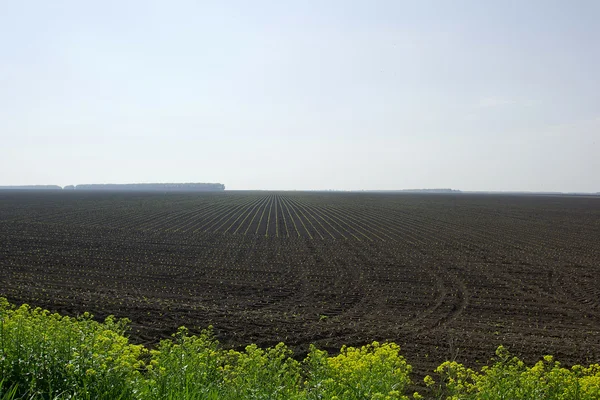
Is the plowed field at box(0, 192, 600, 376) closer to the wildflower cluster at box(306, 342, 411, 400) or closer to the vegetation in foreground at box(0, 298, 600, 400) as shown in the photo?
the wildflower cluster at box(306, 342, 411, 400)

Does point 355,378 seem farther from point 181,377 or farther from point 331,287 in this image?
point 331,287

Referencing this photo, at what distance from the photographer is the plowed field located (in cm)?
1157

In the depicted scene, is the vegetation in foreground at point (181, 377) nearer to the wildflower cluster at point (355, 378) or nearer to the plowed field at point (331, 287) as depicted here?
the wildflower cluster at point (355, 378)

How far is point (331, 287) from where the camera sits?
1675cm

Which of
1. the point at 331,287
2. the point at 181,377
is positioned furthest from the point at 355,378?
the point at 331,287

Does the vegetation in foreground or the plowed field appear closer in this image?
the vegetation in foreground

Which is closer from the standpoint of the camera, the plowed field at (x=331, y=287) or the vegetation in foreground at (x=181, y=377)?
the vegetation in foreground at (x=181, y=377)

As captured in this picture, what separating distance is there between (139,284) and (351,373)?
495 inches

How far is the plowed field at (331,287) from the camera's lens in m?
11.6

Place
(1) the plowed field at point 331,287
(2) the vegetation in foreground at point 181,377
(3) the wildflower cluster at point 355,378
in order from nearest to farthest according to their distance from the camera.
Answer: (2) the vegetation in foreground at point 181,377 → (3) the wildflower cluster at point 355,378 → (1) the plowed field at point 331,287

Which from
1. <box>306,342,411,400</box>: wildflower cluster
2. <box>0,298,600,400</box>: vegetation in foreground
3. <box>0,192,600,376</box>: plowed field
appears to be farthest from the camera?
<box>0,192,600,376</box>: plowed field

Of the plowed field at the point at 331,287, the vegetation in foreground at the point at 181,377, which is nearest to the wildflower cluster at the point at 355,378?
the vegetation in foreground at the point at 181,377

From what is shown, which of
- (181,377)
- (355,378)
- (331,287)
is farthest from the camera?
(331,287)

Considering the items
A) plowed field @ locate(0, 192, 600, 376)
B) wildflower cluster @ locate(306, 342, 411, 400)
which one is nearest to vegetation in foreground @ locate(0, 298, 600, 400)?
wildflower cluster @ locate(306, 342, 411, 400)
